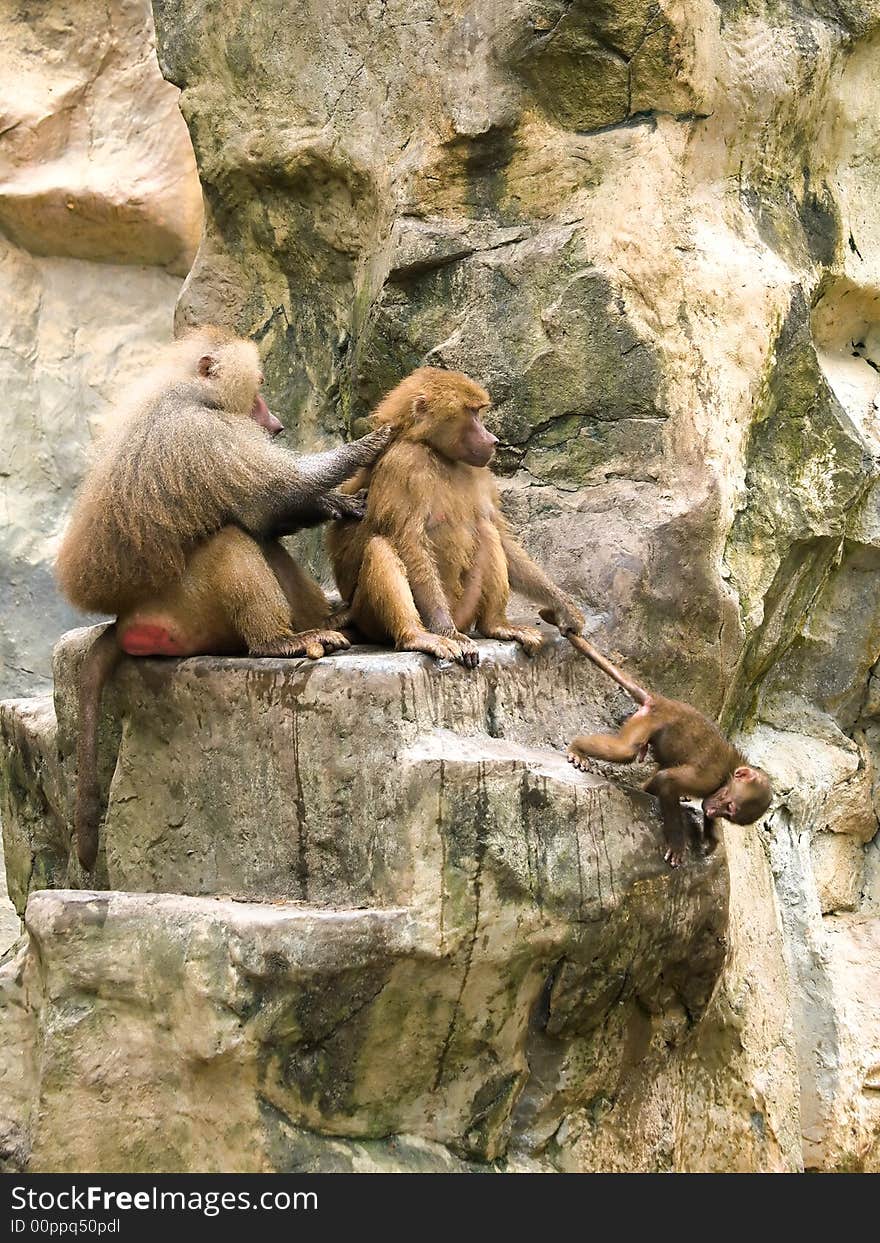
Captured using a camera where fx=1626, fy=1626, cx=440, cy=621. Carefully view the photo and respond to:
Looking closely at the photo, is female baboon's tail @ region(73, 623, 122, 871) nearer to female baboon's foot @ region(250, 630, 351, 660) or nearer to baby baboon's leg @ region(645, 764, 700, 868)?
female baboon's foot @ region(250, 630, 351, 660)

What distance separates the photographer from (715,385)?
16.3 feet

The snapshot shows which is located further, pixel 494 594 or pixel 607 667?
pixel 494 594

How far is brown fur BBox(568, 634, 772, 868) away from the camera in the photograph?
13.3ft

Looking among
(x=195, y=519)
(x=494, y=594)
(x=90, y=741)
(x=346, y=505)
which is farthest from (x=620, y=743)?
(x=90, y=741)

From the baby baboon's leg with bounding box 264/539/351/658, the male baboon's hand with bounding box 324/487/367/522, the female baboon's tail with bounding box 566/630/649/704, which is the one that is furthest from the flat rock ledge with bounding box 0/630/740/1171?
the male baboon's hand with bounding box 324/487/367/522

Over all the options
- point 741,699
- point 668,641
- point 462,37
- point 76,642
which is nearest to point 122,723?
point 76,642

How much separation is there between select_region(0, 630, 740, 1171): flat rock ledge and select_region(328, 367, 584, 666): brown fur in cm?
19

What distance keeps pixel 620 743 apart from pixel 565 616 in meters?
0.56

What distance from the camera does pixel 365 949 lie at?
3.81 m

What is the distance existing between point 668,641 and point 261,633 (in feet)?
3.99

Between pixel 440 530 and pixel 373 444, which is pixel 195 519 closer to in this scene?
pixel 373 444

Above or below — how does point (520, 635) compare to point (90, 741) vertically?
above

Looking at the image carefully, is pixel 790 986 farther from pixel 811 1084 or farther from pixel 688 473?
pixel 688 473

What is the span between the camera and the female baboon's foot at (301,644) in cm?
424
